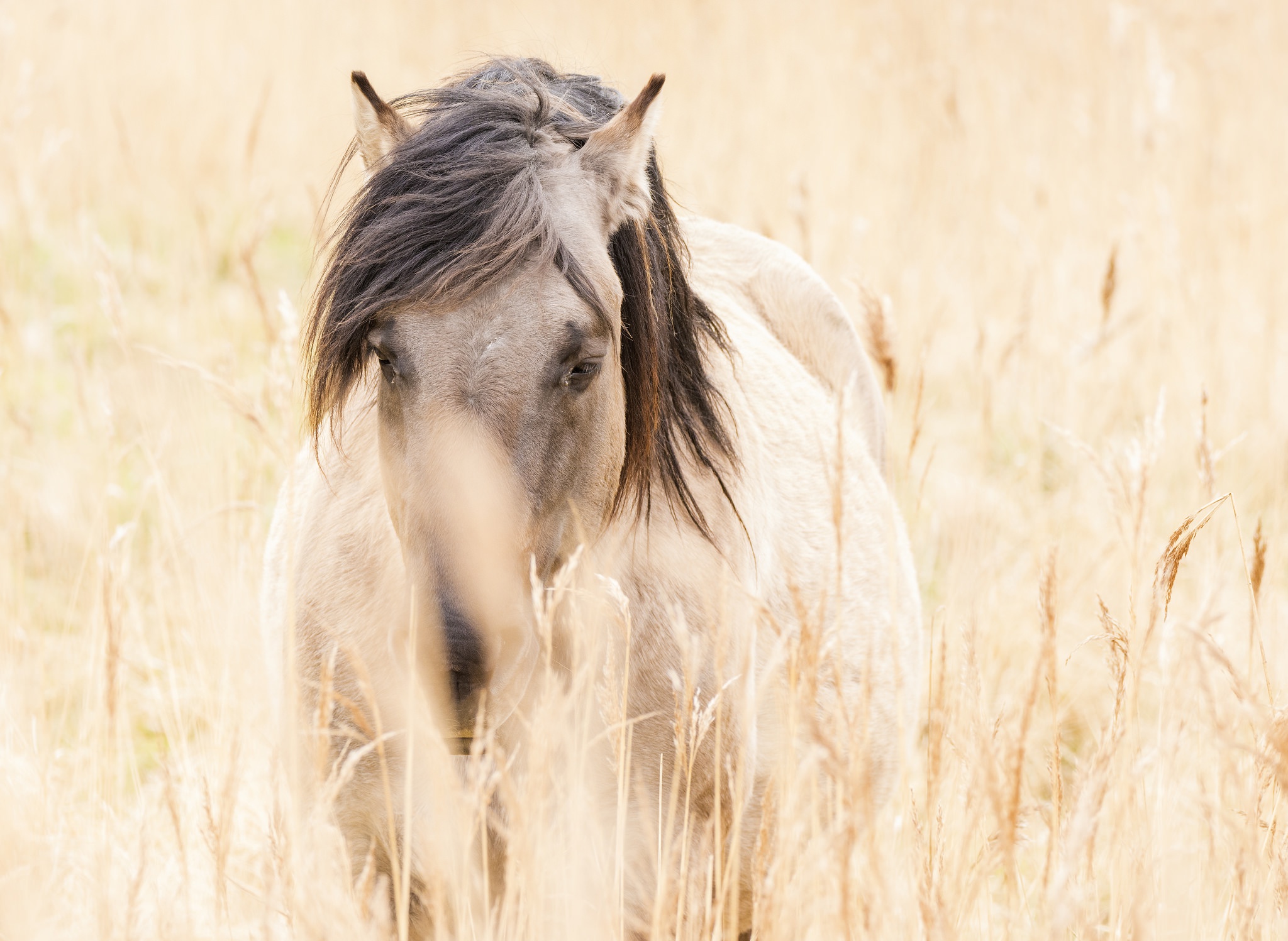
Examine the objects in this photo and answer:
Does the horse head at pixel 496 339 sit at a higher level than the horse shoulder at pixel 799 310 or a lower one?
lower

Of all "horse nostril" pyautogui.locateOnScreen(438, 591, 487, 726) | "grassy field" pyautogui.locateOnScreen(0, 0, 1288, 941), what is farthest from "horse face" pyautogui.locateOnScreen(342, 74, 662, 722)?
"grassy field" pyautogui.locateOnScreen(0, 0, 1288, 941)

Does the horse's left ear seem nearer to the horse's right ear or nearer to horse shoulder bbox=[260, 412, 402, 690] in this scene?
the horse's right ear

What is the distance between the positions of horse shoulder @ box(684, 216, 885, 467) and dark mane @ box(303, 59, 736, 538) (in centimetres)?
138

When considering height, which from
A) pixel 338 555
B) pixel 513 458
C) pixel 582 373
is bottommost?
pixel 338 555

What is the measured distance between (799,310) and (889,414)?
2.01 feet

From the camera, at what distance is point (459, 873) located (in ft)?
5.86

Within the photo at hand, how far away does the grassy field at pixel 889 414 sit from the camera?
1666 millimetres

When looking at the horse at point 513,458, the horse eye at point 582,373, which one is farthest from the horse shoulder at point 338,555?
the horse eye at point 582,373

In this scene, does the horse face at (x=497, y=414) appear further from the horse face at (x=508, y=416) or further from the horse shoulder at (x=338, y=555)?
the horse shoulder at (x=338, y=555)

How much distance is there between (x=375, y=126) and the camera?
1978mm

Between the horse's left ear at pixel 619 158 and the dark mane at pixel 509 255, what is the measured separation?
5 centimetres

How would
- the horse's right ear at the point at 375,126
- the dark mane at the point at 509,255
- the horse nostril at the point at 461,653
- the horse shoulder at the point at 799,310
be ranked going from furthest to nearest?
the horse shoulder at the point at 799,310
the horse's right ear at the point at 375,126
the dark mane at the point at 509,255
the horse nostril at the point at 461,653

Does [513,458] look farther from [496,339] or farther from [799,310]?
[799,310]

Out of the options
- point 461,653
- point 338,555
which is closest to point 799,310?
point 338,555
